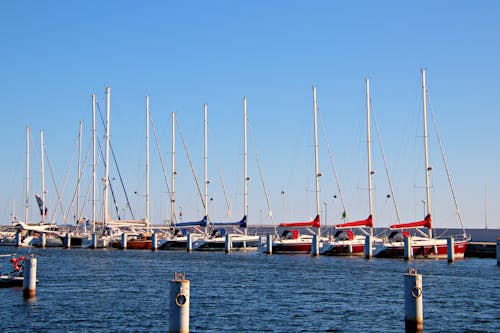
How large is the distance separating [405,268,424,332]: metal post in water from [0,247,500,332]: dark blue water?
165 inches

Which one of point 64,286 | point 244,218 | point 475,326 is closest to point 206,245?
point 244,218

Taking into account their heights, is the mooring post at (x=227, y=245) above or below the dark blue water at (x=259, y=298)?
above

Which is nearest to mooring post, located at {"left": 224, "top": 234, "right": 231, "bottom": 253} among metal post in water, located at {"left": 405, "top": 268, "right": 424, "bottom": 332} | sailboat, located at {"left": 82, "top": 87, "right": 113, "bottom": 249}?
sailboat, located at {"left": 82, "top": 87, "right": 113, "bottom": 249}

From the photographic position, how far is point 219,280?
6025 centimetres

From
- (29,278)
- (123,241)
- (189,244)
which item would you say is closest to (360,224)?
(189,244)

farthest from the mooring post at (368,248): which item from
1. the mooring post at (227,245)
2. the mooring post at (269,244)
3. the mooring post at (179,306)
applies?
the mooring post at (179,306)

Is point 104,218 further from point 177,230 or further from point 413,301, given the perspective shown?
point 413,301

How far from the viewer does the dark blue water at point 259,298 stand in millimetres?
36188

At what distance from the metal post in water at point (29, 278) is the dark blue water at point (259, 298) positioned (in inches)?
25.8

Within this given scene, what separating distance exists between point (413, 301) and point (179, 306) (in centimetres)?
1012

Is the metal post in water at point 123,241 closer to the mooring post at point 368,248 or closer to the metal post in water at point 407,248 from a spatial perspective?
the mooring post at point 368,248

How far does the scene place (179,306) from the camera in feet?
87.1

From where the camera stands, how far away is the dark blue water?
36188 millimetres

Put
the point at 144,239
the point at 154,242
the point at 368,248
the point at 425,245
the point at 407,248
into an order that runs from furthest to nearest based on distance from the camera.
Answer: the point at 144,239, the point at 154,242, the point at 368,248, the point at 425,245, the point at 407,248
